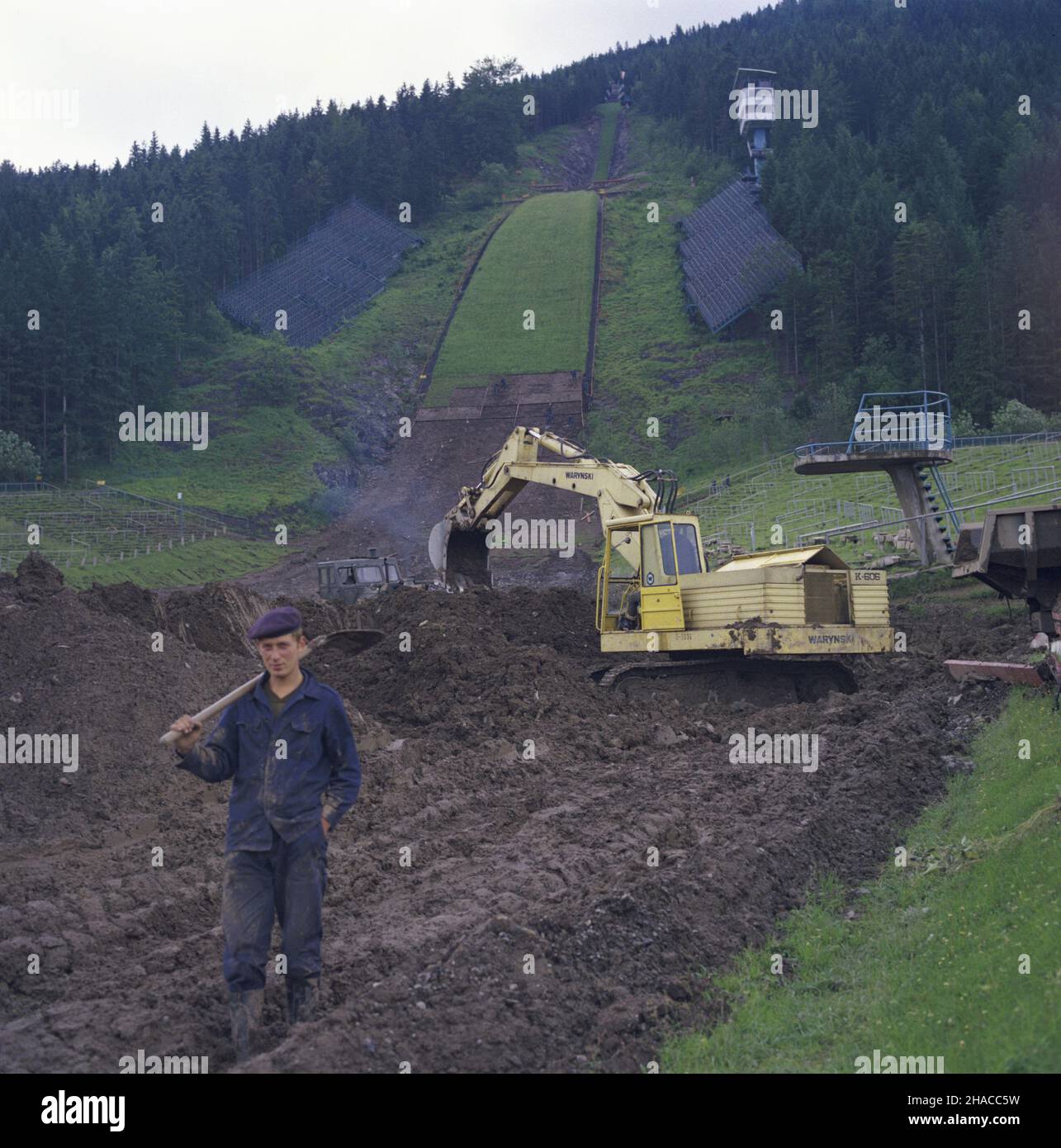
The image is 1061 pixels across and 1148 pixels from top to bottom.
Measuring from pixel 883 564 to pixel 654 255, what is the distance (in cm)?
6561

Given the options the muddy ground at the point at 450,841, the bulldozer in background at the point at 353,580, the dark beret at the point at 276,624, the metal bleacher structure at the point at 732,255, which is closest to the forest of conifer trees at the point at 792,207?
the metal bleacher structure at the point at 732,255

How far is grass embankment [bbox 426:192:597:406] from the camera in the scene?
7594 cm

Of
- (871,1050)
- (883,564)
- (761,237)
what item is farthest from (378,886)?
(761,237)

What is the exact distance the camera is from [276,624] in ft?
21.8

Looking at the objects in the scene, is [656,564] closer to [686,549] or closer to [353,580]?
[686,549]

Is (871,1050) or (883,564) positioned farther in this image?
(883,564)

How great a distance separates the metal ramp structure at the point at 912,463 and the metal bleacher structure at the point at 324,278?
2120 inches

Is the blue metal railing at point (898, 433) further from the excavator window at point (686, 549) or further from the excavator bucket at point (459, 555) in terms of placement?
the excavator window at point (686, 549)

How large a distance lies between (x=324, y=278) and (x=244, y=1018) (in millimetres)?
87580

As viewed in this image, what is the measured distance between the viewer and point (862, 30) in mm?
124250

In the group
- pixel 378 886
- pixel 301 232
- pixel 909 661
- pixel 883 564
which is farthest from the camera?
pixel 301 232

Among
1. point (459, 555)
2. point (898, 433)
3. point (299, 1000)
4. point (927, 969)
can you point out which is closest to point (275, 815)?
point (299, 1000)

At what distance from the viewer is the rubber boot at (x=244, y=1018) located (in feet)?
21.1
